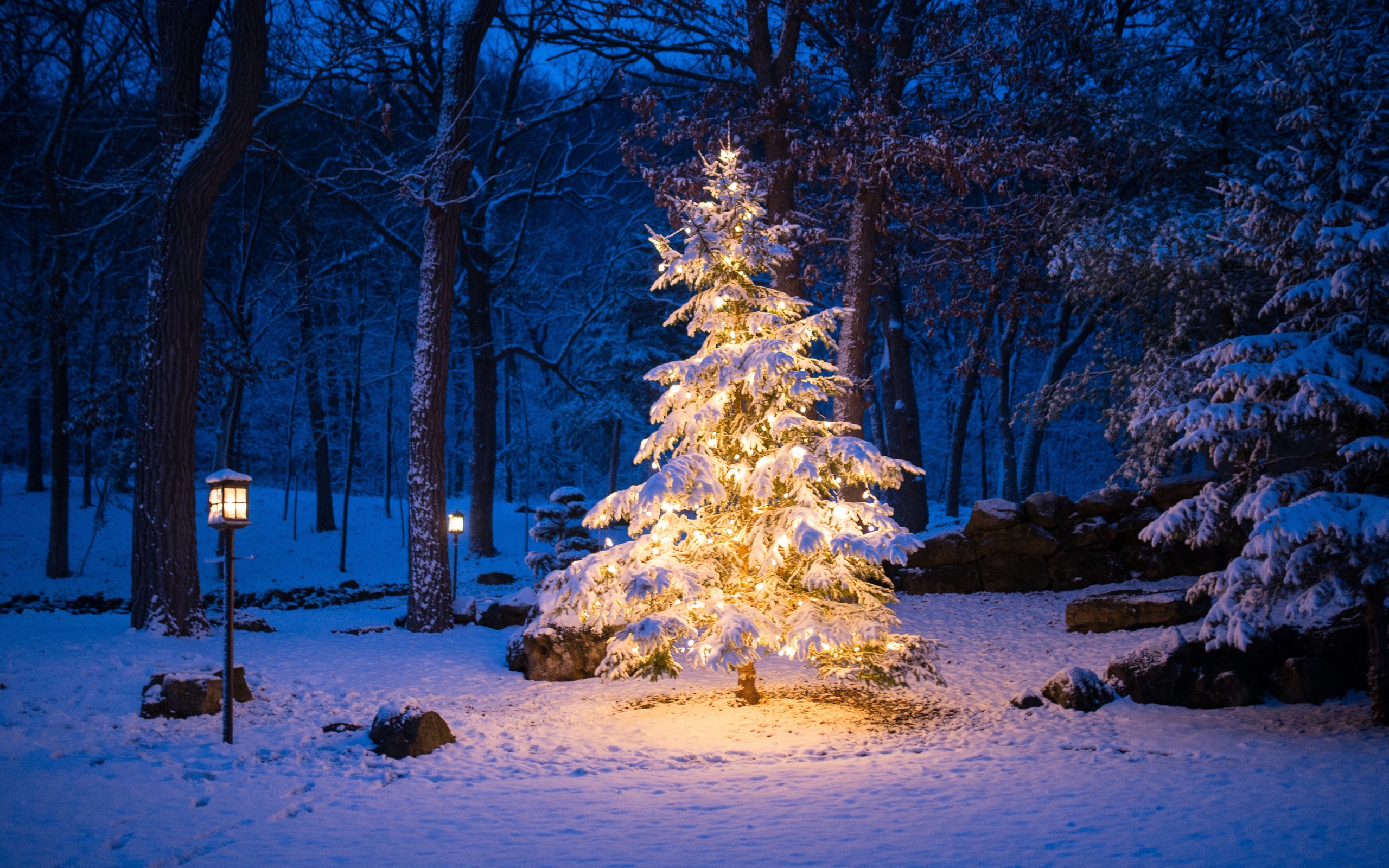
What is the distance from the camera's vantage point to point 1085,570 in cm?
1338

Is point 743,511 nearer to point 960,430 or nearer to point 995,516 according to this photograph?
point 995,516

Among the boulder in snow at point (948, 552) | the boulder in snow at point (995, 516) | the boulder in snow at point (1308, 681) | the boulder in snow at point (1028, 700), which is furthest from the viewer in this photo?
the boulder in snow at point (948, 552)

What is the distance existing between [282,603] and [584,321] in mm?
9279

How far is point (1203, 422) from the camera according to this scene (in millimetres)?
6961

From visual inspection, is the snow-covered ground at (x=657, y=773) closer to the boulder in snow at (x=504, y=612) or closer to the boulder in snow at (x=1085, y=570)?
the boulder in snow at (x=504, y=612)

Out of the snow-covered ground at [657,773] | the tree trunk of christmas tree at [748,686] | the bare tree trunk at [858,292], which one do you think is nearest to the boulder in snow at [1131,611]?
the snow-covered ground at [657,773]

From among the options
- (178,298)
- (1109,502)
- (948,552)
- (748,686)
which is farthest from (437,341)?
(1109,502)

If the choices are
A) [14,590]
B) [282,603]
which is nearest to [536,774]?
[282,603]

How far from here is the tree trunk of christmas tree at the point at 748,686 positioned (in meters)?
8.52

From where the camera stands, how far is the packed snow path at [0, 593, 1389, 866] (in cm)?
483

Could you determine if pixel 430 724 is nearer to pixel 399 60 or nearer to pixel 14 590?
pixel 399 60

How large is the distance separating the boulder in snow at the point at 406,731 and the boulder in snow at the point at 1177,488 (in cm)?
1075

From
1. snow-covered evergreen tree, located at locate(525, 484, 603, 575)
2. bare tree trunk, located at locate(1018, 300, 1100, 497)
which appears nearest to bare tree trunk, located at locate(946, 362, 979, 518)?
bare tree trunk, located at locate(1018, 300, 1100, 497)

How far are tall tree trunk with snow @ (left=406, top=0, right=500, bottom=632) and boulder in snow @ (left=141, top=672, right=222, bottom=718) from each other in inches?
183
